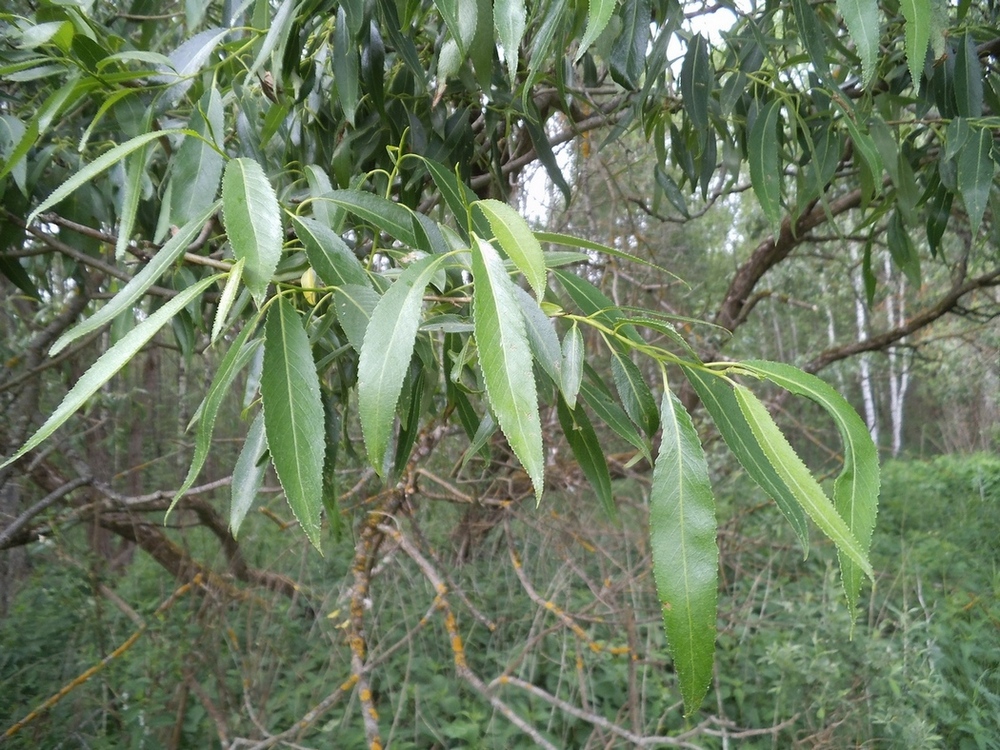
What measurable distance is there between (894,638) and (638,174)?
89.7 inches

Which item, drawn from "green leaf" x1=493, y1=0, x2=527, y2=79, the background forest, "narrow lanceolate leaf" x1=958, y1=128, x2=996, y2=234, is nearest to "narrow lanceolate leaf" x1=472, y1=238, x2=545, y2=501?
the background forest

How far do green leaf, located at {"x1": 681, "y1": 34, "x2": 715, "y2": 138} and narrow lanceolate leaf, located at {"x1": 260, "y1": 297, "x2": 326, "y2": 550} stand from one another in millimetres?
834

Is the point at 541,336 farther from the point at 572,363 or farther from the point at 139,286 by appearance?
the point at 139,286

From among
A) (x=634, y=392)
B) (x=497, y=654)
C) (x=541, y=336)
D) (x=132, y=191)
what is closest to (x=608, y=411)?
(x=634, y=392)

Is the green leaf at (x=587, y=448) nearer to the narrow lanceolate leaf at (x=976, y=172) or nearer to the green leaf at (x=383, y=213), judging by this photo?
the green leaf at (x=383, y=213)

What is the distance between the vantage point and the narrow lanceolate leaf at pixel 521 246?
414 mm

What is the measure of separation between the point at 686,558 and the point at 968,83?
1.14m

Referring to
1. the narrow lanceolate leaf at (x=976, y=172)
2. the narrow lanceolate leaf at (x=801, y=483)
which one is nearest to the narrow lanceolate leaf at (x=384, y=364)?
the narrow lanceolate leaf at (x=801, y=483)

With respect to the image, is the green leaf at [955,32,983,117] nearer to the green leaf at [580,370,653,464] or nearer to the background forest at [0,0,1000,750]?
the background forest at [0,0,1000,750]

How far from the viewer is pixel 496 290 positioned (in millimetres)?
411

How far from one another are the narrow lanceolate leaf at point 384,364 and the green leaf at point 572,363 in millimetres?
130

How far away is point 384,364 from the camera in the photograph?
0.43 meters

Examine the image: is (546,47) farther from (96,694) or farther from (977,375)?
(977,375)

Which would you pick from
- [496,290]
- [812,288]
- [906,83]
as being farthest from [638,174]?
[496,290]
